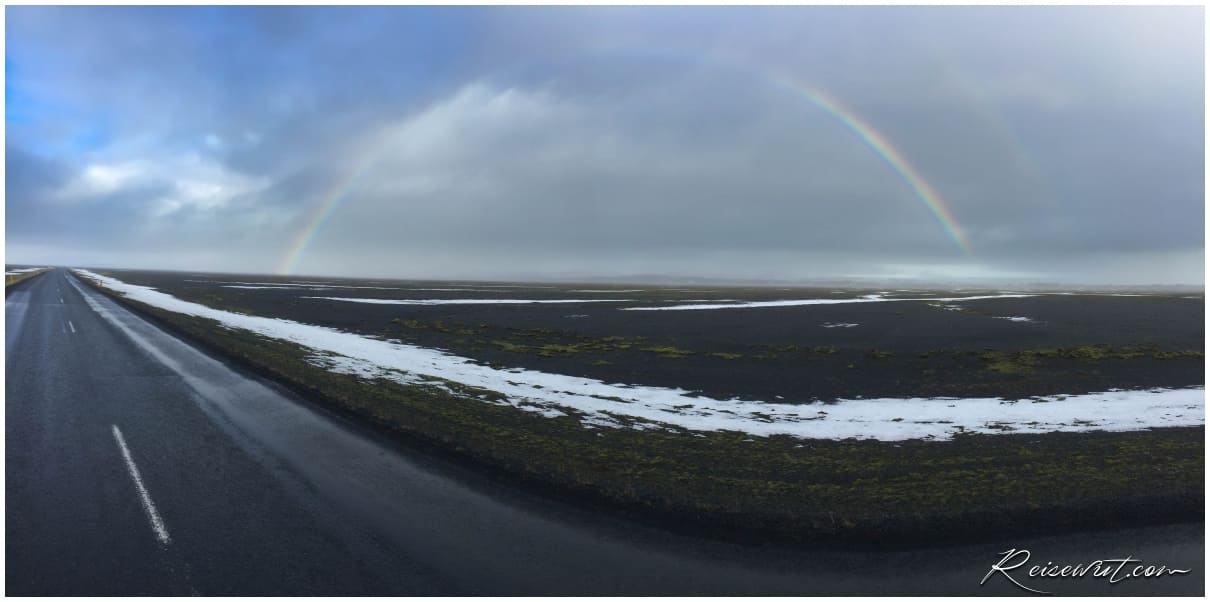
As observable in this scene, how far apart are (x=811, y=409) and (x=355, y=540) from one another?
11.6 meters

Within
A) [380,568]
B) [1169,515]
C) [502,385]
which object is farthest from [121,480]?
[1169,515]

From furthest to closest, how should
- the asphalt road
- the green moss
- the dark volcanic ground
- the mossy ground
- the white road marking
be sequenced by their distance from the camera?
the green moss → the dark volcanic ground → the mossy ground → the white road marking → the asphalt road

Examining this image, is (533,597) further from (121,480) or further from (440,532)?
(121,480)

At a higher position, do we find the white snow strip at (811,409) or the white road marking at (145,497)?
the white road marking at (145,497)

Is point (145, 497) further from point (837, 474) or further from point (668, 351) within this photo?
point (668, 351)

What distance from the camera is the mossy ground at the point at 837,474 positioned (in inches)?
296

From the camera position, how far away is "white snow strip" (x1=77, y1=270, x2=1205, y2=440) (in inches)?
492

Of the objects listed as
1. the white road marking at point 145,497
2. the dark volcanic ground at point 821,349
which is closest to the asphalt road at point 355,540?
the white road marking at point 145,497

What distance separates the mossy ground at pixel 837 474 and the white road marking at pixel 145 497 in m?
4.06

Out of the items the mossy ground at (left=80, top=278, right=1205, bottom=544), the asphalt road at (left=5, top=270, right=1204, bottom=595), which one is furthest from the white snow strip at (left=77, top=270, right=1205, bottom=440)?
the asphalt road at (left=5, top=270, right=1204, bottom=595)

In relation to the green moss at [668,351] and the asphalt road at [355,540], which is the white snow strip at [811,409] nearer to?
the asphalt road at [355,540]

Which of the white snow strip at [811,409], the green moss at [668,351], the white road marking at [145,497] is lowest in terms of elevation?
the white snow strip at [811,409]
